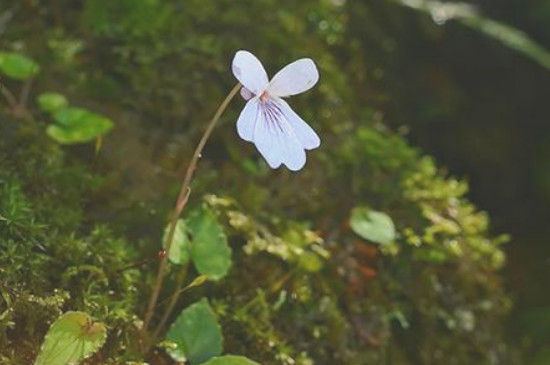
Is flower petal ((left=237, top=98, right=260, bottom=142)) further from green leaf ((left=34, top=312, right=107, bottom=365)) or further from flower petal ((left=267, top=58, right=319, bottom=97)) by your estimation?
green leaf ((left=34, top=312, right=107, bottom=365))

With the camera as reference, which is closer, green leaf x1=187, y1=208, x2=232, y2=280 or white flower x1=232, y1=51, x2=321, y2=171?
white flower x1=232, y1=51, x2=321, y2=171

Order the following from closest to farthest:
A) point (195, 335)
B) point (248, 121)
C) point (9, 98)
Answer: point (248, 121) → point (195, 335) → point (9, 98)

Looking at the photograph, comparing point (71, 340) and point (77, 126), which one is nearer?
point (71, 340)

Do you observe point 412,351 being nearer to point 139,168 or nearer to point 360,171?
point 360,171

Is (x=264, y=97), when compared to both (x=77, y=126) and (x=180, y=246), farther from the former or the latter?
(x=77, y=126)

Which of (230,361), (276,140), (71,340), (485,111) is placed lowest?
(71,340)

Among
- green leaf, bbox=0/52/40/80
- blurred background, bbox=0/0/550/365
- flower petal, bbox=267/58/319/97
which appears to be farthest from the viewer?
green leaf, bbox=0/52/40/80

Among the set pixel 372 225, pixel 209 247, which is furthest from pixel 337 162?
pixel 209 247

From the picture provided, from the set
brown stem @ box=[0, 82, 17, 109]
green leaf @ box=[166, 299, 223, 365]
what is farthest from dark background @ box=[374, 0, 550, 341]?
green leaf @ box=[166, 299, 223, 365]
